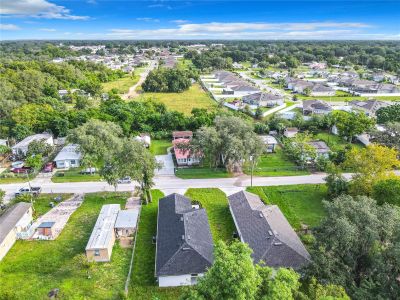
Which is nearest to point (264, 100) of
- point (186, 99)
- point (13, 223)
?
point (186, 99)

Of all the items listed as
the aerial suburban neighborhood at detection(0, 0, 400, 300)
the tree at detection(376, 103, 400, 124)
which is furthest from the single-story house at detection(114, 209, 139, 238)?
the tree at detection(376, 103, 400, 124)

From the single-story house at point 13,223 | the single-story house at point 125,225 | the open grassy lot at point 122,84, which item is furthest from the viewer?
the open grassy lot at point 122,84

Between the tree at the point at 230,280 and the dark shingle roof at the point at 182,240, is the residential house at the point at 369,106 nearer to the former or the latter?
the dark shingle roof at the point at 182,240

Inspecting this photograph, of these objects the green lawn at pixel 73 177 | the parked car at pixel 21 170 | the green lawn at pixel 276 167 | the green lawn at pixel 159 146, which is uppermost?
the parked car at pixel 21 170

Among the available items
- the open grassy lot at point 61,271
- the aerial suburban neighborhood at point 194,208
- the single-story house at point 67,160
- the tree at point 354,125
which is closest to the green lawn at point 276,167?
the aerial suburban neighborhood at point 194,208

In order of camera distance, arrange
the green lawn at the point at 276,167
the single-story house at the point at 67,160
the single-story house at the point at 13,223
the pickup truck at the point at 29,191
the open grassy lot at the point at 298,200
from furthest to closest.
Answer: the single-story house at the point at 67,160
the green lawn at the point at 276,167
the pickup truck at the point at 29,191
the open grassy lot at the point at 298,200
the single-story house at the point at 13,223

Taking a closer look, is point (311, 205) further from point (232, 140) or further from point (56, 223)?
point (56, 223)

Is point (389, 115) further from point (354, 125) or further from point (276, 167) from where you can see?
point (276, 167)
